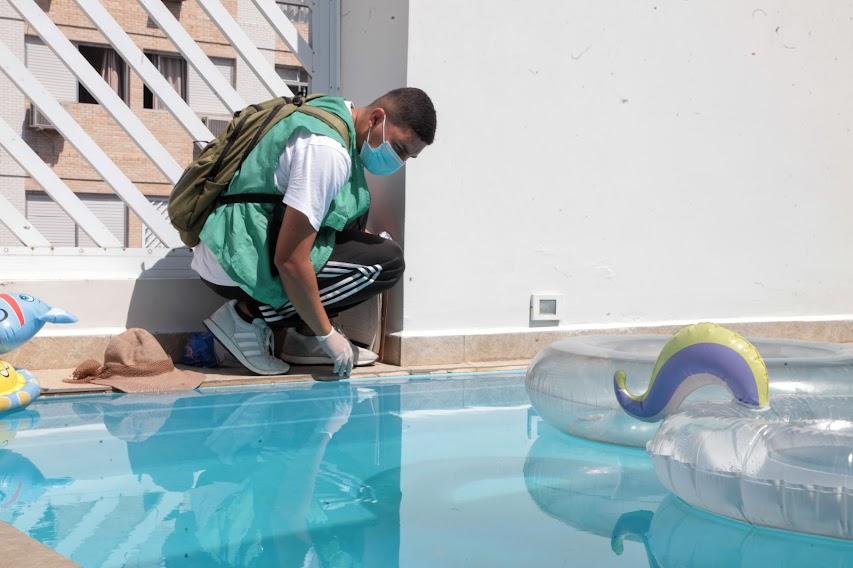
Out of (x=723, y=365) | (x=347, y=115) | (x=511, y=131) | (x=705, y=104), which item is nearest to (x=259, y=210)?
(x=347, y=115)

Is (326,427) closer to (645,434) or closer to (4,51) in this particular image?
(645,434)

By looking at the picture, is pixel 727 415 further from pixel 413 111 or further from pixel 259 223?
pixel 259 223

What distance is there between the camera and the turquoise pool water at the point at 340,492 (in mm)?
1610

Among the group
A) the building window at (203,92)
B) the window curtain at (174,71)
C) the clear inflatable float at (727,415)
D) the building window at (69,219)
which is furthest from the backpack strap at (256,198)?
the window curtain at (174,71)

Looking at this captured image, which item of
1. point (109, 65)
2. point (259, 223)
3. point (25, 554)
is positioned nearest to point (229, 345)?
point (259, 223)

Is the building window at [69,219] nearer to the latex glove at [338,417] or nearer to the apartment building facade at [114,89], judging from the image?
the apartment building facade at [114,89]

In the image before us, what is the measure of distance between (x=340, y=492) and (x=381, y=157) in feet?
5.52

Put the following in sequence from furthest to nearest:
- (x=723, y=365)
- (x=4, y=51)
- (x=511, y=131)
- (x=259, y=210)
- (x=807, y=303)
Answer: (x=807, y=303) < (x=511, y=131) < (x=4, y=51) < (x=259, y=210) < (x=723, y=365)

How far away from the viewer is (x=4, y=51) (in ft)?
11.9

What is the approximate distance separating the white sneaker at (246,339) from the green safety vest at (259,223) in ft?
0.54

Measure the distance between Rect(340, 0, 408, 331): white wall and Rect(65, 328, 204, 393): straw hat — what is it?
0.96 metres

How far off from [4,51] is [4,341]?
4.30 feet

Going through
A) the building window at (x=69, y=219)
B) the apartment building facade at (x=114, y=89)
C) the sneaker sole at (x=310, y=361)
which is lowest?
the sneaker sole at (x=310, y=361)

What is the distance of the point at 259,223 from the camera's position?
3336 mm
